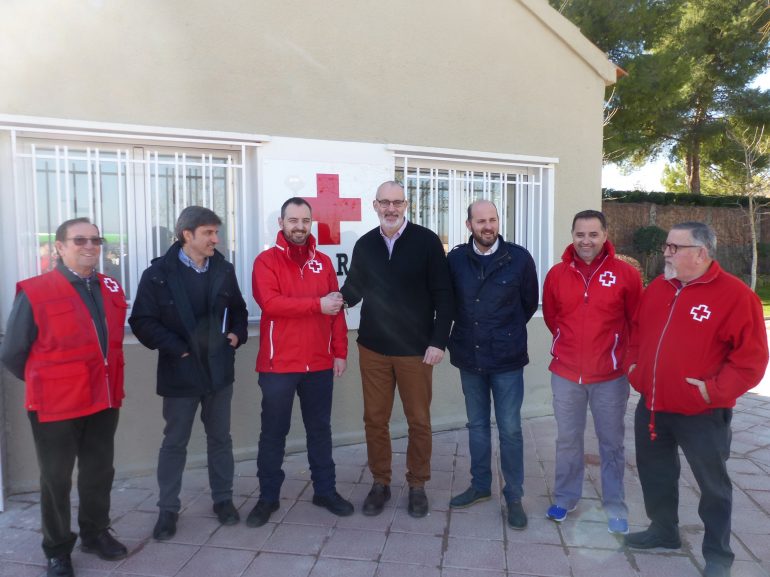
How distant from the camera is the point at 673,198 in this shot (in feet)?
60.3

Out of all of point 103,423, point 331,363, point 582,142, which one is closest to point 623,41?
point 582,142

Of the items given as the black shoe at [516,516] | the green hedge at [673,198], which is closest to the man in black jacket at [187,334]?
the black shoe at [516,516]

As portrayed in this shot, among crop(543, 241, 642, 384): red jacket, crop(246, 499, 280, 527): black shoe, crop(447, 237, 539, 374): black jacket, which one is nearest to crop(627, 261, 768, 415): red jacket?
crop(543, 241, 642, 384): red jacket

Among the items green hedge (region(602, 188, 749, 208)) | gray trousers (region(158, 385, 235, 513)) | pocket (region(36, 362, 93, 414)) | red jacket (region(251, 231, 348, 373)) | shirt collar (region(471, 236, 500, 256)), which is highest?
green hedge (region(602, 188, 749, 208))

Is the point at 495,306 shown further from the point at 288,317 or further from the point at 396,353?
the point at 288,317

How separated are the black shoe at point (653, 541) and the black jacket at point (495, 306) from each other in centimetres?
109

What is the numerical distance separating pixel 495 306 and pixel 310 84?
224 centimetres

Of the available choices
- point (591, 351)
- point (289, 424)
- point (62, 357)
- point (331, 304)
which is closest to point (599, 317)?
point (591, 351)

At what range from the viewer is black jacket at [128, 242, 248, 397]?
10.2 feet

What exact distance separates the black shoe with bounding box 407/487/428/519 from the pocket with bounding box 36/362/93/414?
1891mm

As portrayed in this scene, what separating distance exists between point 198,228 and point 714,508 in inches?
116

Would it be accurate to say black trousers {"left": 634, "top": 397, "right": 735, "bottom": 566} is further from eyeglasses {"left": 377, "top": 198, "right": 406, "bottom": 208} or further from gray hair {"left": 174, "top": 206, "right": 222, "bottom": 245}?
gray hair {"left": 174, "top": 206, "right": 222, "bottom": 245}

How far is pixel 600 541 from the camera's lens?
10.6 ft

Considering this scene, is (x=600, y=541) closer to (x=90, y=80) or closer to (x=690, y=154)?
(x=90, y=80)
